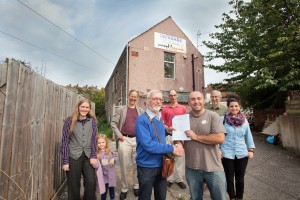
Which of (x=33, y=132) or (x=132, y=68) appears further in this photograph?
(x=132, y=68)

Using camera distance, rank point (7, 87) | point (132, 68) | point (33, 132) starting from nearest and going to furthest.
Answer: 1. point (7, 87)
2. point (33, 132)
3. point (132, 68)

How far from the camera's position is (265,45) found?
9.59 metres

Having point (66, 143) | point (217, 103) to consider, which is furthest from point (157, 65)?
point (66, 143)

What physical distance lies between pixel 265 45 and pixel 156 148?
9202mm

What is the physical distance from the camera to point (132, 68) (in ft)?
43.6

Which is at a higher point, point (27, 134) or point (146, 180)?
point (27, 134)

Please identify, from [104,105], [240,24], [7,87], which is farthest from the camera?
[104,105]

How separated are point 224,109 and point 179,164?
158 centimetres

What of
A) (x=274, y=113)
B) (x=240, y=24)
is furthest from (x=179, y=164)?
(x=274, y=113)

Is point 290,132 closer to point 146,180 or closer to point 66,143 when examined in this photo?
point 146,180

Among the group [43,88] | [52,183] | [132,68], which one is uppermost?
[132,68]

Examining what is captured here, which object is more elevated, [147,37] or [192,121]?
[147,37]

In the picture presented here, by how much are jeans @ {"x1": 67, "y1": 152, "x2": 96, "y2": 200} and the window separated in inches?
458

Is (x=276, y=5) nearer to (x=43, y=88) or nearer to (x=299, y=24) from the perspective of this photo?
(x=299, y=24)
